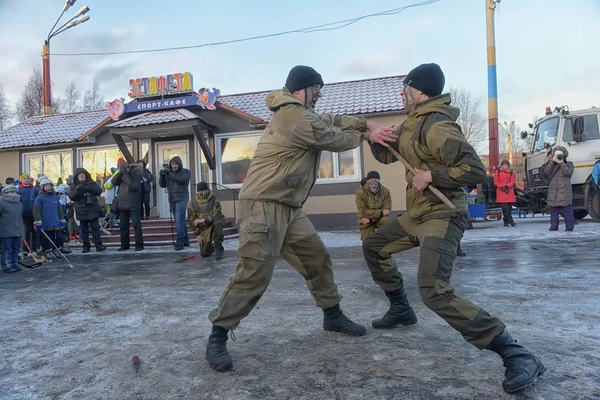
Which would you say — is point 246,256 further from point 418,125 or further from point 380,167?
point 380,167

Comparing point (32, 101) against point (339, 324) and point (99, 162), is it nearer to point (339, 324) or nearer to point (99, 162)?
point (99, 162)

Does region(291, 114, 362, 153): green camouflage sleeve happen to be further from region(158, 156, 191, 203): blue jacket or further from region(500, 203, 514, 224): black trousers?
region(500, 203, 514, 224): black trousers

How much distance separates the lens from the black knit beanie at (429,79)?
299cm

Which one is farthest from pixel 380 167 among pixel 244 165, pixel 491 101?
pixel 491 101

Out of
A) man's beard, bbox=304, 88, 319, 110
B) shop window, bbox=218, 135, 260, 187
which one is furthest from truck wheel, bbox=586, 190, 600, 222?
man's beard, bbox=304, 88, 319, 110

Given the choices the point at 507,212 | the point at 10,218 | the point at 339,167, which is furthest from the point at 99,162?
the point at 507,212

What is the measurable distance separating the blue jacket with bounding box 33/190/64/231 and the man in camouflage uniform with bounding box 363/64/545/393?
310 inches

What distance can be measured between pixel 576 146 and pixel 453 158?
11.1 metres

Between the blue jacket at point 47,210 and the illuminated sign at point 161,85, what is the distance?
5494mm

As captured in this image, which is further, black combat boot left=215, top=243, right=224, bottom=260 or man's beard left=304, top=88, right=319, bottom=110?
black combat boot left=215, top=243, right=224, bottom=260

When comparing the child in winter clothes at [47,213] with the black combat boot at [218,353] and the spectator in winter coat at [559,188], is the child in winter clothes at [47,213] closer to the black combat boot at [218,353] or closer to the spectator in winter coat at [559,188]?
the black combat boot at [218,353]

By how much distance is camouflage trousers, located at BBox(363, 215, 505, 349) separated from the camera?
101 inches

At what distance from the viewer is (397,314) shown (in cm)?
348

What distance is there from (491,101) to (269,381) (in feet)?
51.8
